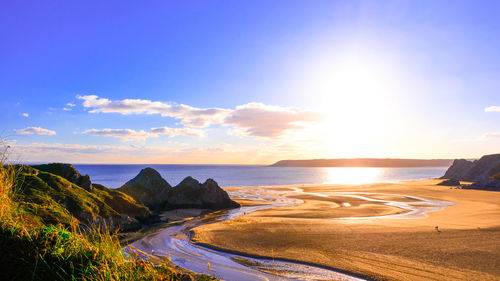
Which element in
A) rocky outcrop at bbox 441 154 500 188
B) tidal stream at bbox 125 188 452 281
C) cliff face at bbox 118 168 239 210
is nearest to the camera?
tidal stream at bbox 125 188 452 281

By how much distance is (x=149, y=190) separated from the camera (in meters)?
33.0

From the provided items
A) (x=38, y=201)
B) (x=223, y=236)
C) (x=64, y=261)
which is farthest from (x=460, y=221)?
(x=38, y=201)

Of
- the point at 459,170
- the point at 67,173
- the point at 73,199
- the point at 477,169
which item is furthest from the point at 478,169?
the point at 73,199

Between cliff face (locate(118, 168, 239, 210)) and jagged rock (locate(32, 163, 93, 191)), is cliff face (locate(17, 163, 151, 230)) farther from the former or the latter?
cliff face (locate(118, 168, 239, 210))

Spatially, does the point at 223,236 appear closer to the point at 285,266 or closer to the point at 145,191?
the point at 285,266

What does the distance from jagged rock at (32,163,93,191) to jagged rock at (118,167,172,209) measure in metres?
8.30

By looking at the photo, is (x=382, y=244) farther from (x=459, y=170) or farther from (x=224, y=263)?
(x=459, y=170)

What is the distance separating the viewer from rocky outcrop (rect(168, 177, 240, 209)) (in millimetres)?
32750

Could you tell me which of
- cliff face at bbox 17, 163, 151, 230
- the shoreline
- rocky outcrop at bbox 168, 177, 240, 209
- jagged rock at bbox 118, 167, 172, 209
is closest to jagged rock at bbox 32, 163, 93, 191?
cliff face at bbox 17, 163, 151, 230

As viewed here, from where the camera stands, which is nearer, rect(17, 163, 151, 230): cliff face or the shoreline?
the shoreline

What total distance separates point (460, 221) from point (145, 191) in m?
30.2

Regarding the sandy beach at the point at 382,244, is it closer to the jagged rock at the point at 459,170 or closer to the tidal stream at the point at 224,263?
the tidal stream at the point at 224,263

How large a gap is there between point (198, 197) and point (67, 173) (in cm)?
1402

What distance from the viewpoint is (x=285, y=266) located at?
12.7 metres
